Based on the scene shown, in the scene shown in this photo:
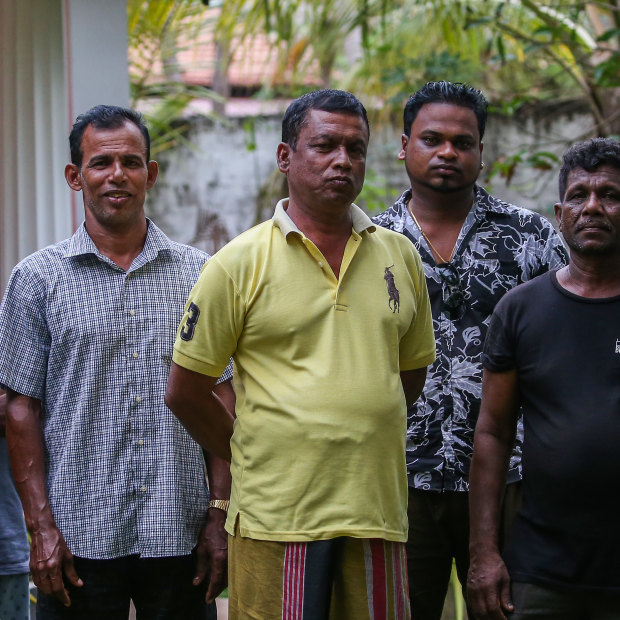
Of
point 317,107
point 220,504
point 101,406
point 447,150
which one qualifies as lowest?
point 220,504

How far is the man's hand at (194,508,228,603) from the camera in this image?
2.96 m

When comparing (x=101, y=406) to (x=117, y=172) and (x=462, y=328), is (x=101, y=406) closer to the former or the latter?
(x=117, y=172)

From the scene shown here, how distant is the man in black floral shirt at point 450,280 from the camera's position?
10.5ft

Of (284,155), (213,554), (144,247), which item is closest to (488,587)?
(213,554)

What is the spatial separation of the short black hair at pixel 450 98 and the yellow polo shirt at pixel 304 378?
0.95 meters

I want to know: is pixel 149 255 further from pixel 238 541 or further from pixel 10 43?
pixel 10 43

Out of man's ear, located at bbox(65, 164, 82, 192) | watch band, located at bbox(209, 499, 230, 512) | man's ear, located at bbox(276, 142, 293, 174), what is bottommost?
watch band, located at bbox(209, 499, 230, 512)

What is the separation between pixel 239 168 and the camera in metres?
7.88

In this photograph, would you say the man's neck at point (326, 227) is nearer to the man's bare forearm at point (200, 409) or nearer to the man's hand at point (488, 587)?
the man's bare forearm at point (200, 409)

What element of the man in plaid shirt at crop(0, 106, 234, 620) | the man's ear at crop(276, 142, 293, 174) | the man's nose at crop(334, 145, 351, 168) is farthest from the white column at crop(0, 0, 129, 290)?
the man's nose at crop(334, 145, 351, 168)

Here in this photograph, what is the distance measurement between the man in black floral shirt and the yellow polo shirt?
568mm

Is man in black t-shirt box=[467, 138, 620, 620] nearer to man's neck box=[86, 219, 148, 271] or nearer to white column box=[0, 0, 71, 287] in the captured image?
man's neck box=[86, 219, 148, 271]

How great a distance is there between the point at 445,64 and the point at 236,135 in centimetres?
178

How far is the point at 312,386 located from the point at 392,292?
0.39 m
